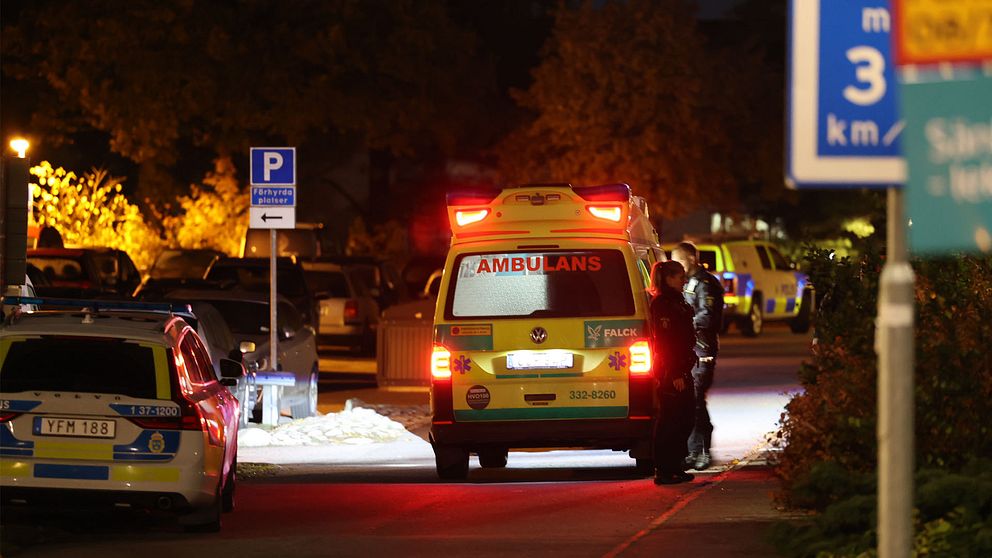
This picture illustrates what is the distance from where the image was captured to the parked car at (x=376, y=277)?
35.3m

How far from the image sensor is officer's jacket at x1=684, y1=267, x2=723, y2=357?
1620 centimetres

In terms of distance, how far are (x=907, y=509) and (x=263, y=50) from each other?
40.5 metres

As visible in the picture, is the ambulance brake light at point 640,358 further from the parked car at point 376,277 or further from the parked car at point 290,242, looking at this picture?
the parked car at point 290,242

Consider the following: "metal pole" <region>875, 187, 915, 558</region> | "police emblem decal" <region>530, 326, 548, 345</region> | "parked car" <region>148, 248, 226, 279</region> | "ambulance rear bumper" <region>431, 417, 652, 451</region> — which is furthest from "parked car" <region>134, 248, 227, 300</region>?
"metal pole" <region>875, 187, 915, 558</region>

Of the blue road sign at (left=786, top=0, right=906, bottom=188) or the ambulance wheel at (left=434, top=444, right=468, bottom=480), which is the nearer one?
the blue road sign at (left=786, top=0, right=906, bottom=188)

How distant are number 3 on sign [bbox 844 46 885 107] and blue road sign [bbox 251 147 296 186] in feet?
47.3

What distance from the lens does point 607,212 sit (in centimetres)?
1523

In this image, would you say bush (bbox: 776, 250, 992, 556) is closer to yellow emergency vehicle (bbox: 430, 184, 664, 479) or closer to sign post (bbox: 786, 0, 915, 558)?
yellow emergency vehicle (bbox: 430, 184, 664, 479)

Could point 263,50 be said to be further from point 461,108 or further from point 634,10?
point 634,10

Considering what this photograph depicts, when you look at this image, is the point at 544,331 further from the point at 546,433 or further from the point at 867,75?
the point at 867,75

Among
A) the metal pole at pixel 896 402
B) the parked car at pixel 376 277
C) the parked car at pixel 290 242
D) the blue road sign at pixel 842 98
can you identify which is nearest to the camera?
the metal pole at pixel 896 402

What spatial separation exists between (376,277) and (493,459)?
65.3ft

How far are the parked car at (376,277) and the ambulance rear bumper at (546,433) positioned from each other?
779 inches

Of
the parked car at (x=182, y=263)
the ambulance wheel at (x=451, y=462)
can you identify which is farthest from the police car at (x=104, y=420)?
the parked car at (x=182, y=263)
